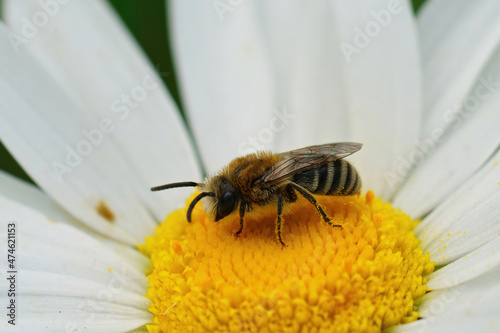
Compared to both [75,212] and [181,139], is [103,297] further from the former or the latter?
[181,139]

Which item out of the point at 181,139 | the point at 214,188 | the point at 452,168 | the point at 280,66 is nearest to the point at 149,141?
the point at 181,139

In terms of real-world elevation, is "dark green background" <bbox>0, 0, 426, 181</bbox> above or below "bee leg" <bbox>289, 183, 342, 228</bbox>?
below

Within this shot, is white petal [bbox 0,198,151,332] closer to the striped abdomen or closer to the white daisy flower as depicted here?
the white daisy flower

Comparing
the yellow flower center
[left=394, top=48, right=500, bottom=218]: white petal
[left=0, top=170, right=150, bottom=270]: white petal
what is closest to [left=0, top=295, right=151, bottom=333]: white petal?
the yellow flower center

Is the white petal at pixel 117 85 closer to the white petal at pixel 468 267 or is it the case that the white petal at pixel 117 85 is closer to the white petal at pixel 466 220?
the white petal at pixel 466 220

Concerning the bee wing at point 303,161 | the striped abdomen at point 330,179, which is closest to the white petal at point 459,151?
the striped abdomen at point 330,179
